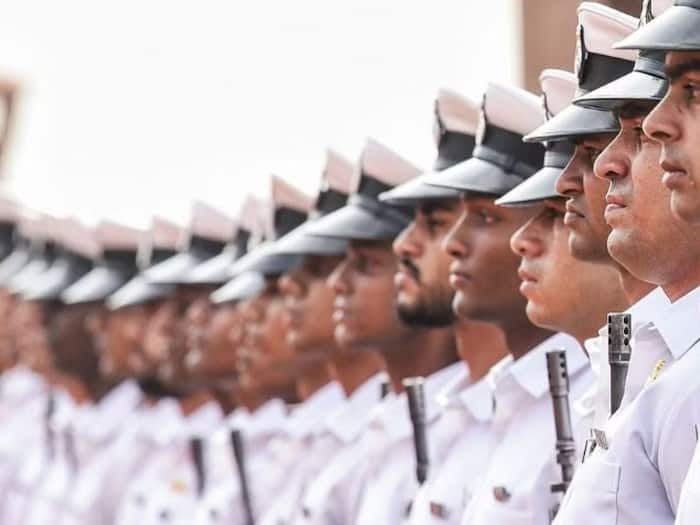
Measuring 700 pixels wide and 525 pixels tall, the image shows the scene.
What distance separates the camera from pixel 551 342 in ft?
17.4

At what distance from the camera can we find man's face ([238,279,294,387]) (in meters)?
7.79

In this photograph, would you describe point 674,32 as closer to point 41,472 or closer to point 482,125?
point 482,125

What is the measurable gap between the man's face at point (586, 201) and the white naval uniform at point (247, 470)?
3409 mm

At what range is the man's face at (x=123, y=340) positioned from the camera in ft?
31.7

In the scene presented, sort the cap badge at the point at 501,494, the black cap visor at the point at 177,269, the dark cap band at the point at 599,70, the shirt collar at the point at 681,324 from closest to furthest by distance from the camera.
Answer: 1. the shirt collar at the point at 681,324
2. the dark cap band at the point at 599,70
3. the cap badge at the point at 501,494
4. the black cap visor at the point at 177,269

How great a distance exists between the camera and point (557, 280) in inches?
188

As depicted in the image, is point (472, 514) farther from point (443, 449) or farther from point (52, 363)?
point (52, 363)

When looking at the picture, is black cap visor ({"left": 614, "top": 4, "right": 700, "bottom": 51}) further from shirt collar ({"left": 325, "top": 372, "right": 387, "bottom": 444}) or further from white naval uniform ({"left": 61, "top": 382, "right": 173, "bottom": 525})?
white naval uniform ({"left": 61, "top": 382, "right": 173, "bottom": 525})

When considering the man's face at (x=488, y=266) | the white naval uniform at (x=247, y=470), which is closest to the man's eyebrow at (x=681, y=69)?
the man's face at (x=488, y=266)

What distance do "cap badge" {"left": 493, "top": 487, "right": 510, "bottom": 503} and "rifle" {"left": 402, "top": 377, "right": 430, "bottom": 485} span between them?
2.51 ft

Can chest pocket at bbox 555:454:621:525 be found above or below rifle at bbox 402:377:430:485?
above

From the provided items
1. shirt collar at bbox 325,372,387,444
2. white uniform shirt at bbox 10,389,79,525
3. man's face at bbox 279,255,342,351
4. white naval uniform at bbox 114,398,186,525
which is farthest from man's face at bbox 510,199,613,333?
white uniform shirt at bbox 10,389,79,525

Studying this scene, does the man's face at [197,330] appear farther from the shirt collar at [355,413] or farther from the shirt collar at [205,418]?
the shirt collar at [355,413]

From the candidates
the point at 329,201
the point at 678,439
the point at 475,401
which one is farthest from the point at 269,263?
the point at 678,439
